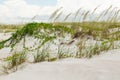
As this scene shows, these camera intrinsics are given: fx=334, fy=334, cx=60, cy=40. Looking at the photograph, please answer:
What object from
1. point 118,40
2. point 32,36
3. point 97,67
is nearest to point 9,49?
point 32,36

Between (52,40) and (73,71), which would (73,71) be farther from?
(52,40)

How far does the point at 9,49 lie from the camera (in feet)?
16.7

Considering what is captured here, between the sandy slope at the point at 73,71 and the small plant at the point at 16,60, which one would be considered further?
the small plant at the point at 16,60

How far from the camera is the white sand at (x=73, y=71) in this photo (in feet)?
9.61

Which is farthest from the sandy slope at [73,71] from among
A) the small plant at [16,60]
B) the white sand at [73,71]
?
the small plant at [16,60]

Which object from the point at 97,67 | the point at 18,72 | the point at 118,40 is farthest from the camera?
the point at 118,40

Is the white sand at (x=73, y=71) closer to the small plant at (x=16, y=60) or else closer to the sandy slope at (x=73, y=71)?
the sandy slope at (x=73, y=71)

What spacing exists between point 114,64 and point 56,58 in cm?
96

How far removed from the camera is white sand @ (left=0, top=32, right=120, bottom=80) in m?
2.93

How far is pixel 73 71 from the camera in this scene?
3133 mm

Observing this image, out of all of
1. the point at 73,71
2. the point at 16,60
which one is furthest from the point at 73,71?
the point at 16,60

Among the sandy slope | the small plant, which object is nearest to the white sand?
the sandy slope

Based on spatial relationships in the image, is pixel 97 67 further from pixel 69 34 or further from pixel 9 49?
pixel 69 34

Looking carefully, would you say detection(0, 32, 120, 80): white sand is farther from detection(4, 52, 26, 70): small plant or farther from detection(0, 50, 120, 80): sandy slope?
detection(4, 52, 26, 70): small plant
